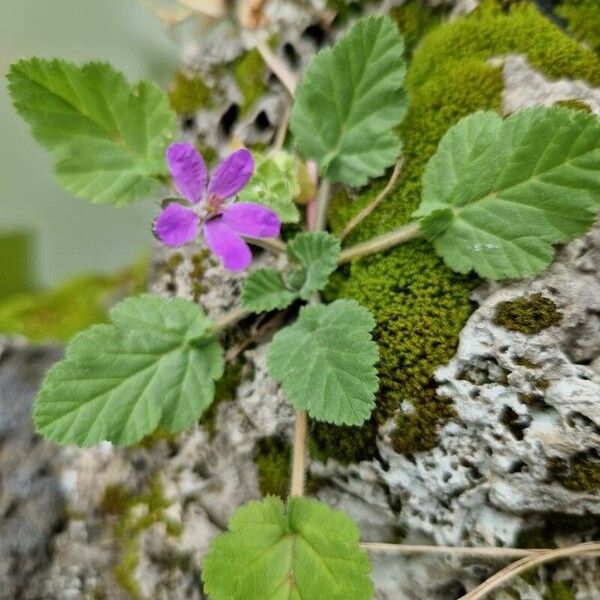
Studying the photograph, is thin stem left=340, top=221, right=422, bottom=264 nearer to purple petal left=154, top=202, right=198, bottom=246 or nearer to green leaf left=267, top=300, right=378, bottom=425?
green leaf left=267, top=300, right=378, bottom=425

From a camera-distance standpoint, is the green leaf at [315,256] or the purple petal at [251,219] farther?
the green leaf at [315,256]

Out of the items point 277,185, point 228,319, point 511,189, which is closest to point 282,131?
point 277,185

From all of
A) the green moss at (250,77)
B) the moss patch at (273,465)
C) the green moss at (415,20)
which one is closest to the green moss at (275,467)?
the moss patch at (273,465)

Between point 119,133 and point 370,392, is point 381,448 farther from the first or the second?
point 119,133

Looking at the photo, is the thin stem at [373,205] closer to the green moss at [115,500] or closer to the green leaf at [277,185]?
the green leaf at [277,185]

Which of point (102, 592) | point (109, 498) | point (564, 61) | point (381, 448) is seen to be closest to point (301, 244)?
point (381, 448)

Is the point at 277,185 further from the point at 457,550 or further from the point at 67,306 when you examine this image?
the point at 67,306

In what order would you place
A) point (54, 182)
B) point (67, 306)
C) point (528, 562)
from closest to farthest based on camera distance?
point (528, 562) < point (67, 306) < point (54, 182)

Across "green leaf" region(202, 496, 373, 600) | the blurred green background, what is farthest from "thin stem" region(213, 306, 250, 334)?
the blurred green background
